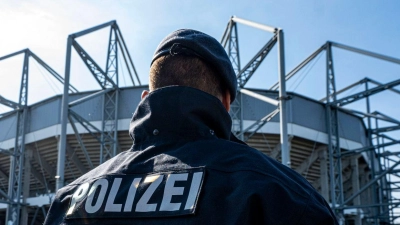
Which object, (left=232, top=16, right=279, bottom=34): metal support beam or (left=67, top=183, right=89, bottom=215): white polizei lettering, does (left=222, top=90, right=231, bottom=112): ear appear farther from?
(left=232, top=16, right=279, bottom=34): metal support beam

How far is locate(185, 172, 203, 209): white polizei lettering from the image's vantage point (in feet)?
3.74

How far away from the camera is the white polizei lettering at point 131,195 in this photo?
123 centimetres

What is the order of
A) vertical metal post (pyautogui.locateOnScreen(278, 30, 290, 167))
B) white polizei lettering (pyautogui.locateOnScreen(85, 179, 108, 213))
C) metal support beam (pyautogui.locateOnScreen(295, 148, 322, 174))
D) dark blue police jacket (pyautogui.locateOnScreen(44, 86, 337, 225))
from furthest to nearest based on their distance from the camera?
metal support beam (pyautogui.locateOnScreen(295, 148, 322, 174))
vertical metal post (pyautogui.locateOnScreen(278, 30, 290, 167))
white polizei lettering (pyautogui.locateOnScreen(85, 179, 108, 213))
dark blue police jacket (pyautogui.locateOnScreen(44, 86, 337, 225))

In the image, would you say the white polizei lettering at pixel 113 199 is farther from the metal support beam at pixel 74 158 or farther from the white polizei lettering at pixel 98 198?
the metal support beam at pixel 74 158

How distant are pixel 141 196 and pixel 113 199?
0.09m

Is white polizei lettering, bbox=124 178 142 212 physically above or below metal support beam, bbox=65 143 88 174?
below

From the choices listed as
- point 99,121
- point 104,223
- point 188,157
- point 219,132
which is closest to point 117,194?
point 104,223

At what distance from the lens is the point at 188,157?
1.25m

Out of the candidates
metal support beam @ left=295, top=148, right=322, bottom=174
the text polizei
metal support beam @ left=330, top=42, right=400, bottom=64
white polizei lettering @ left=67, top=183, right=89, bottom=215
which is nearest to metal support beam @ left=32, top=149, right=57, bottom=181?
metal support beam @ left=295, top=148, right=322, bottom=174

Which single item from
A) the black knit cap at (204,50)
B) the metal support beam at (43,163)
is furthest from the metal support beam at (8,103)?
the black knit cap at (204,50)

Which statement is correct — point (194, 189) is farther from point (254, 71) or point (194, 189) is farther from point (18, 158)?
point (18, 158)

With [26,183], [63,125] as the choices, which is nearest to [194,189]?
[63,125]

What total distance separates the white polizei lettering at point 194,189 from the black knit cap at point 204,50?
1.11ft

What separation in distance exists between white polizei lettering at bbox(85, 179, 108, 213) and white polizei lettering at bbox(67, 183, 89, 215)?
0.12ft
